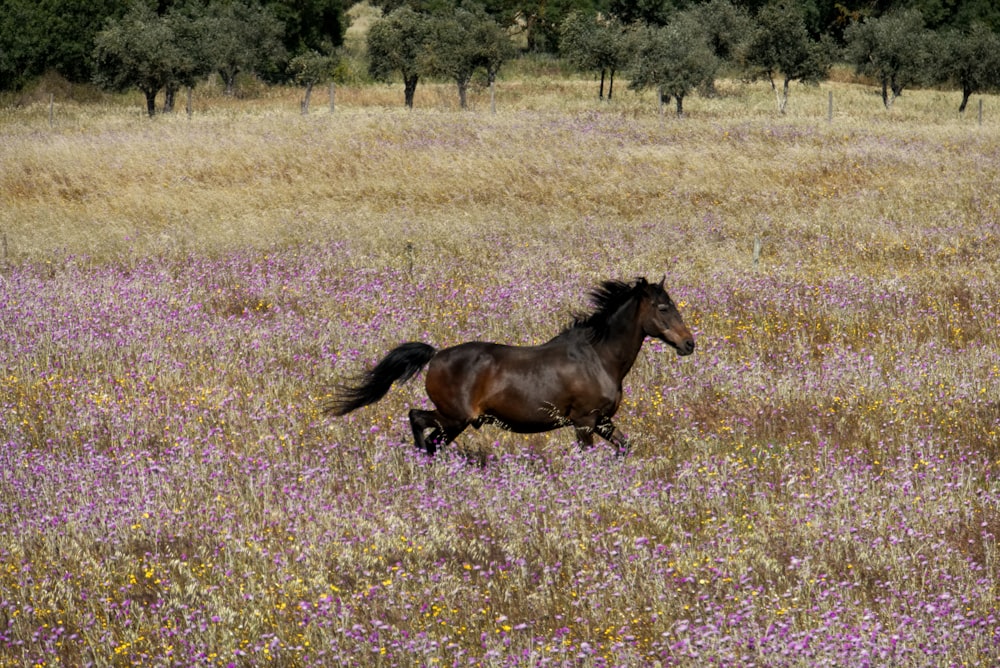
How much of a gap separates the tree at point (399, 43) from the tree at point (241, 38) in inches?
400

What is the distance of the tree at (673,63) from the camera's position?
2140 inches

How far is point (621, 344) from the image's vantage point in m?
8.72

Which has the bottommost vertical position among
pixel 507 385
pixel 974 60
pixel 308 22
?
pixel 507 385

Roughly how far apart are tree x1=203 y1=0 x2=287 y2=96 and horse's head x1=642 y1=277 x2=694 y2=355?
62.6 m

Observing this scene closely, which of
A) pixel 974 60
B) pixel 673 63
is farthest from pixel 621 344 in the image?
pixel 974 60

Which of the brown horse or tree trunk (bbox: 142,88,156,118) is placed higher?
tree trunk (bbox: 142,88,156,118)

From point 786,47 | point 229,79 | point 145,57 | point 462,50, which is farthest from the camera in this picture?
point 229,79

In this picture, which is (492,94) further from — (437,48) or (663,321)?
(663,321)

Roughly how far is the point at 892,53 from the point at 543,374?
6328cm

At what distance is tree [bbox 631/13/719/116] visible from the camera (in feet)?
178

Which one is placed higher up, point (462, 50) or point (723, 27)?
point (723, 27)

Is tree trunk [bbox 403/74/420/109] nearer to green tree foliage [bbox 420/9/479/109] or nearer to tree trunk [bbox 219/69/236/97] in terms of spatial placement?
green tree foliage [bbox 420/9/479/109]

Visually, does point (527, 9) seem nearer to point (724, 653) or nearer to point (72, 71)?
point (72, 71)

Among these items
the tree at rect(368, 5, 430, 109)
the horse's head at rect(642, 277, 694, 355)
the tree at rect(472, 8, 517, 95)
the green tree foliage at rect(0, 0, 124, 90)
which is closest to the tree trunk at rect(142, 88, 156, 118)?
the tree at rect(368, 5, 430, 109)
